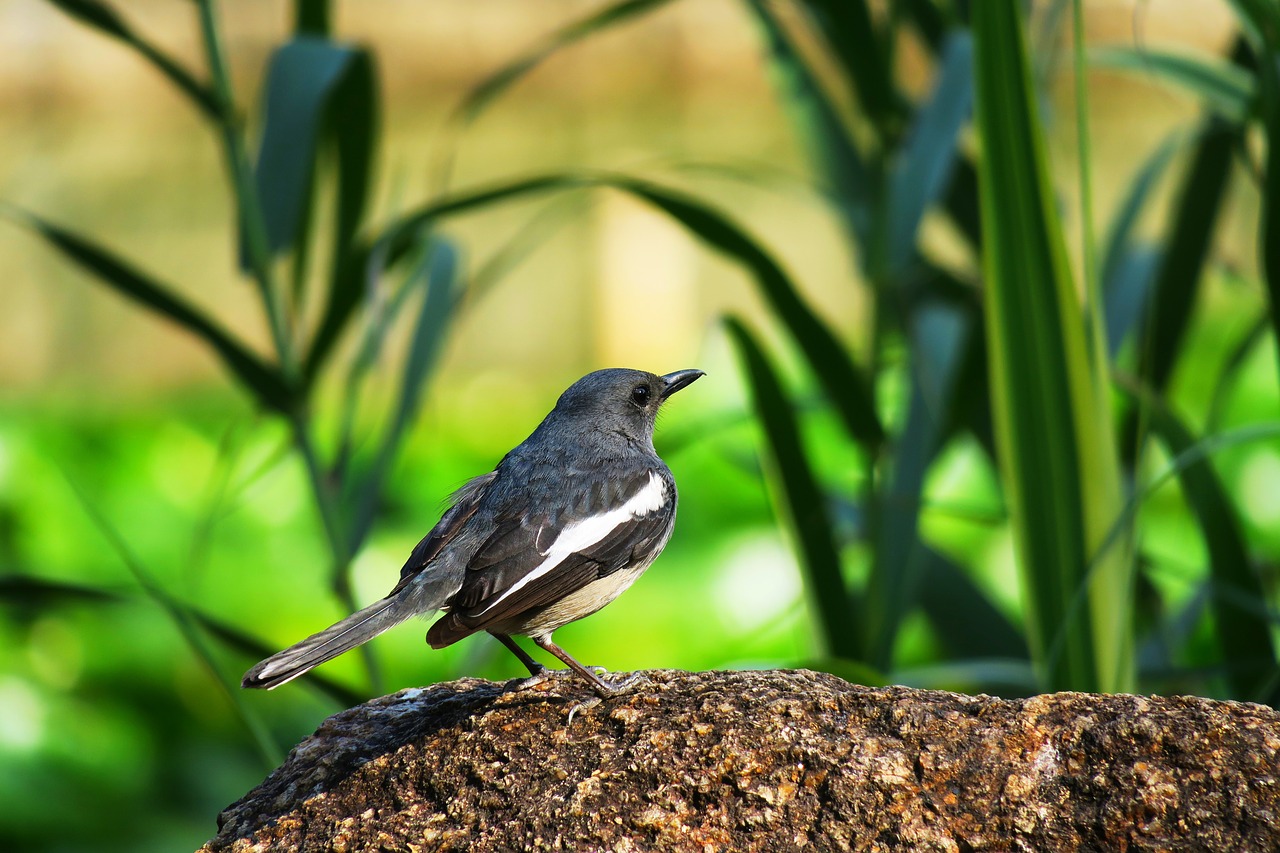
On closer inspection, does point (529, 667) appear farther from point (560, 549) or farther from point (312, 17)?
point (312, 17)

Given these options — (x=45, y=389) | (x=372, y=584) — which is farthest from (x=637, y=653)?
(x=45, y=389)

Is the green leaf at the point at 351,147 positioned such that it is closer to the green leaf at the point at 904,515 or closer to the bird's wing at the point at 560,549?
the bird's wing at the point at 560,549

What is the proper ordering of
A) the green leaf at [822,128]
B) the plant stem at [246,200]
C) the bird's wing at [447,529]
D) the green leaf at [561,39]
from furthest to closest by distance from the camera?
1. the green leaf at [822,128]
2. the green leaf at [561,39]
3. the plant stem at [246,200]
4. the bird's wing at [447,529]

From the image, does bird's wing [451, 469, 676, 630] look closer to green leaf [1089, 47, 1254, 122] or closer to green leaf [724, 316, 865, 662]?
green leaf [724, 316, 865, 662]

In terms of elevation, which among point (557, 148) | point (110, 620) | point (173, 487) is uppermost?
point (557, 148)

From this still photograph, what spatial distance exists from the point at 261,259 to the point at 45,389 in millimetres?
5185

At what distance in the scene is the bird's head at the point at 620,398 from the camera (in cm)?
264

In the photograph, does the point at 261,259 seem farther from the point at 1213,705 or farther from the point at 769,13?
the point at 1213,705

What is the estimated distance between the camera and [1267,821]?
1.55 m

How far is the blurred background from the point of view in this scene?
2646 millimetres

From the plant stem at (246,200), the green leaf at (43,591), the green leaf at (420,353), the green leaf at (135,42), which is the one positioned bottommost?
the green leaf at (43,591)

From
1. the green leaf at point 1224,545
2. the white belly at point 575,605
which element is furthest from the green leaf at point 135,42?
the green leaf at point 1224,545

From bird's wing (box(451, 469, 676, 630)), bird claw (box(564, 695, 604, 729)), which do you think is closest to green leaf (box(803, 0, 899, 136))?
bird's wing (box(451, 469, 676, 630))

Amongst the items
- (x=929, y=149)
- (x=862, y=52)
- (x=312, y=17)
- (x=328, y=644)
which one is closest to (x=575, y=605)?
(x=328, y=644)
